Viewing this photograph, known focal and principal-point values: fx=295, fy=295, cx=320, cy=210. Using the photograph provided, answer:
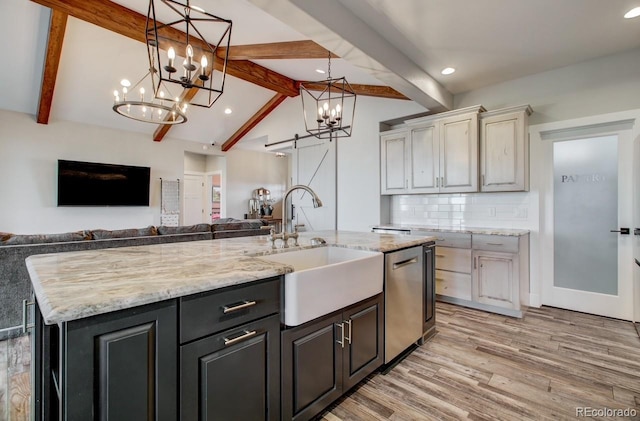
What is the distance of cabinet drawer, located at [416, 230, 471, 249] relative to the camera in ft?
11.4

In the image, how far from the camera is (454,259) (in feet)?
11.8

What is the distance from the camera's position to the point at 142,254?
180cm

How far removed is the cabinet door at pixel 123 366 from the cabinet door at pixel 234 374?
6cm

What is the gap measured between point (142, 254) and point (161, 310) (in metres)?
0.92

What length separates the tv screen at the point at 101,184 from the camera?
5.61m

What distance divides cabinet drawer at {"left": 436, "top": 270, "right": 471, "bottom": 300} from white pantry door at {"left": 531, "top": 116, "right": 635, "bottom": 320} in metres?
0.99

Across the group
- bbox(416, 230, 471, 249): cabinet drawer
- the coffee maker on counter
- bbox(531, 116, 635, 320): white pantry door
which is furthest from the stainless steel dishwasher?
the coffee maker on counter

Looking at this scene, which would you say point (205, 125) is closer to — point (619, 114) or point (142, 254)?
point (142, 254)

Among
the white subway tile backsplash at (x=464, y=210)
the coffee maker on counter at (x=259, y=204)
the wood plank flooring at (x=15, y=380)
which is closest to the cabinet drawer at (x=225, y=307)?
the wood plank flooring at (x=15, y=380)

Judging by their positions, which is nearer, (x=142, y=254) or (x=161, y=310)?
(x=161, y=310)

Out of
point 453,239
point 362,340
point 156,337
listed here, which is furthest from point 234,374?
point 453,239

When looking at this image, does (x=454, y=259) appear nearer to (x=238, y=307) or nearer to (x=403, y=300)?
(x=403, y=300)

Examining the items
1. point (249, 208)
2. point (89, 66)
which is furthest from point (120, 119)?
point (249, 208)

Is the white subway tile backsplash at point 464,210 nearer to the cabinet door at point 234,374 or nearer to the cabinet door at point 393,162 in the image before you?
the cabinet door at point 393,162
